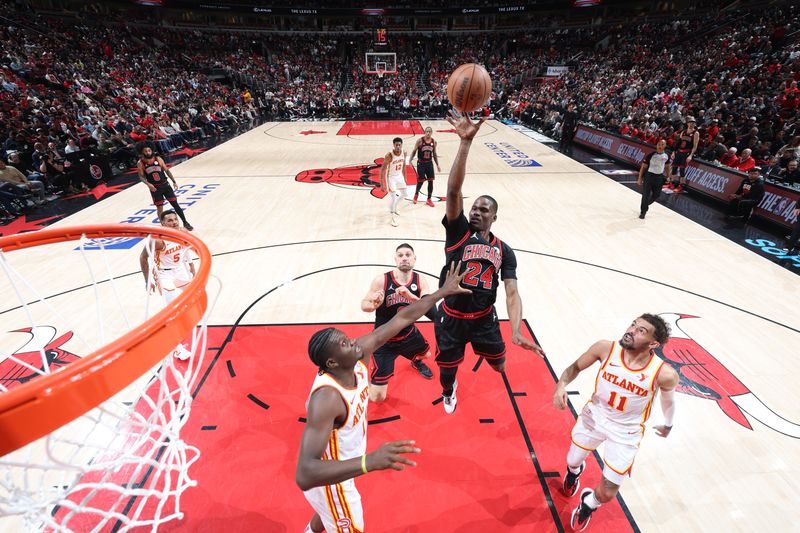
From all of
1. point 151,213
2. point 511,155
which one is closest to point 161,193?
point 151,213

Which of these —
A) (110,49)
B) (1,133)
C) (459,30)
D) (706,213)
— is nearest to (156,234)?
(706,213)

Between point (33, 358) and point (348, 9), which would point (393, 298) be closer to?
point (33, 358)

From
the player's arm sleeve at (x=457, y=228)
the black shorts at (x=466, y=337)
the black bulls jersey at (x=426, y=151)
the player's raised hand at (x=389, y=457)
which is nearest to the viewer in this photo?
the player's raised hand at (x=389, y=457)

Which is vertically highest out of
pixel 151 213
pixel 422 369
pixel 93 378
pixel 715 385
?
pixel 93 378

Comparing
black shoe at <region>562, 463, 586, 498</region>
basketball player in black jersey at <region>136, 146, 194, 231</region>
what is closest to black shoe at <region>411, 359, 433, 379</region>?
black shoe at <region>562, 463, 586, 498</region>

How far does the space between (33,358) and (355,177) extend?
8697 mm

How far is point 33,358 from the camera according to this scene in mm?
4496

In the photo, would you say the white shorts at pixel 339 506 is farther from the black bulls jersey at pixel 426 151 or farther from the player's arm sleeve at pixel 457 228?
the black bulls jersey at pixel 426 151

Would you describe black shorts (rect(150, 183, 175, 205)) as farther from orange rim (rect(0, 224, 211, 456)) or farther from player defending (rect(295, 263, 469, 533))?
player defending (rect(295, 263, 469, 533))

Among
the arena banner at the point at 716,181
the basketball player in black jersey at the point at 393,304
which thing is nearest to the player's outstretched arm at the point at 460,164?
the basketball player in black jersey at the point at 393,304

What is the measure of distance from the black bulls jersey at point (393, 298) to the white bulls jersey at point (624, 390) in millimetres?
1654

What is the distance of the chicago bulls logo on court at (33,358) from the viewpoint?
166 inches

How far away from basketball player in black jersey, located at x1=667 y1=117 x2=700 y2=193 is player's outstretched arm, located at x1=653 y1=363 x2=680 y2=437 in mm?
9883

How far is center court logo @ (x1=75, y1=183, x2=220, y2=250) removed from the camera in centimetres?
739
